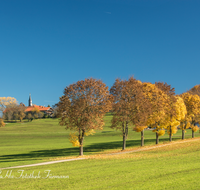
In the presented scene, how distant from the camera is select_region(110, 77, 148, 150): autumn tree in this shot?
29750 millimetres

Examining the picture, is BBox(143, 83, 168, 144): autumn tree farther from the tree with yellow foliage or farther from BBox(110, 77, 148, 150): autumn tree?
the tree with yellow foliage

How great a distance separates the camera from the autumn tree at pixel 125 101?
29.8 meters

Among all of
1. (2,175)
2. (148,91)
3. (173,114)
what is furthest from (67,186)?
(173,114)

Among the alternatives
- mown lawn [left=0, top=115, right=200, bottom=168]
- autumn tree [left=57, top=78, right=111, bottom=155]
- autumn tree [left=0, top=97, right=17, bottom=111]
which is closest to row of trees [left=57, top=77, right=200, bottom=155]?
autumn tree [left=57, top=78, right=111, bottom=155]

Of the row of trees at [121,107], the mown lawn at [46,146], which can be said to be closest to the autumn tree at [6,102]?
the mown lawn at [46,146]

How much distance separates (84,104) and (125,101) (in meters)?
8.72

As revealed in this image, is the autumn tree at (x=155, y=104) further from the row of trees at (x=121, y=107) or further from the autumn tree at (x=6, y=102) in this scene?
the autumn tree at (x=6, y=102)

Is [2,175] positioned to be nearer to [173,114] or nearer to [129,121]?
[129,121]

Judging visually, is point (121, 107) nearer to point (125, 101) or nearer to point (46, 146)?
point (125, 101)

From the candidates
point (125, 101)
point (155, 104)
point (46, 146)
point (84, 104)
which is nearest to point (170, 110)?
point (155, 104)

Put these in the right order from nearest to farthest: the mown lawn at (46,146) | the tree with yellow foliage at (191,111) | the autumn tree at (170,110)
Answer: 1. the mown lawn at (46,146)
2. the autumn tree at (170,110)
3. the tree with yellow foliage at (191,111)

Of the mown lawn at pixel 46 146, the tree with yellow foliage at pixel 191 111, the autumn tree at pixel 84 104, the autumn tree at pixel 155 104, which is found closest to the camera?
the autumn tree at pixel 84 104

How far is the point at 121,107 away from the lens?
29781 mm

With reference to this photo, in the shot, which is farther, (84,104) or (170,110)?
(170,110)
